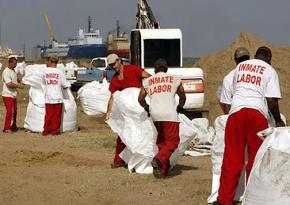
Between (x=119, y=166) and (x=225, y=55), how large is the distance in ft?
43.8

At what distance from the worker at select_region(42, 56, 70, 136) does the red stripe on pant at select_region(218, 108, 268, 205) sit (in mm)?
7210

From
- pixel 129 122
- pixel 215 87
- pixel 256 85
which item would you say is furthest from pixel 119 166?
pixel 215 87

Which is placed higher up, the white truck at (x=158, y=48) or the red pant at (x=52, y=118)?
the white truck at (x=158, y=48)

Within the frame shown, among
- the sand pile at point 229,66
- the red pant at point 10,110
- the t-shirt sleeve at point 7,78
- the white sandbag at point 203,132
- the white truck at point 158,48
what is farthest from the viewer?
the sand pile at point 229,66

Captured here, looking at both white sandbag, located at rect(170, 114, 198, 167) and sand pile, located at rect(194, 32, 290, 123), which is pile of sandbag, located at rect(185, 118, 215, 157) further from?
sand pile, located at rect(194, 32, 290, 123)

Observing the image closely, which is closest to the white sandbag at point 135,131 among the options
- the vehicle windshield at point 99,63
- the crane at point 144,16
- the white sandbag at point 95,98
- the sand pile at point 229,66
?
the sand pile at point 229,66

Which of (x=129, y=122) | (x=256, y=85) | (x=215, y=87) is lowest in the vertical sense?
(x=215, y=87)

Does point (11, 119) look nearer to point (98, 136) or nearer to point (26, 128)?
point (26, 128)

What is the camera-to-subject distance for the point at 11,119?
14102mm

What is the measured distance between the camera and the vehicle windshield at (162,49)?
56.8ft

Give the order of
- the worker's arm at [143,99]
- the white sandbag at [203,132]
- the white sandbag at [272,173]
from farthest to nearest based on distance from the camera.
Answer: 1. the white sandbag at [203,132]
2. the worker's arm at [143,99]
3. the white sandbag at [272,173]

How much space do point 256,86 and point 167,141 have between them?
82.9 inches

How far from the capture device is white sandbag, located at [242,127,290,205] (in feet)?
17.2

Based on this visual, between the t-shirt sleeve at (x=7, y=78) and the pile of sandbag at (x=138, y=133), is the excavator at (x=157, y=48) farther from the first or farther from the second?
the pile of sandbag at (x=138, y=133)
